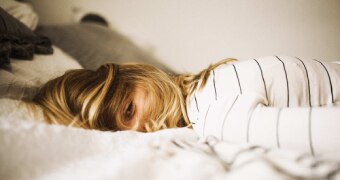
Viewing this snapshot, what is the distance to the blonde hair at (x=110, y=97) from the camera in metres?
0.64

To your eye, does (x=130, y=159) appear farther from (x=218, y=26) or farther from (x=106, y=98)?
(x=218, y=26)

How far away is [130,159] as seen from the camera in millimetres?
364

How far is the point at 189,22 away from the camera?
142cm

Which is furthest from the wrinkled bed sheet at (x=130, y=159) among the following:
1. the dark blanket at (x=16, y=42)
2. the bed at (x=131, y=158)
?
the dark blanket at (x=16, y=42)

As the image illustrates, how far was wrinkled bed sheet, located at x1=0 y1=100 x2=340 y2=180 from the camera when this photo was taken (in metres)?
0.32

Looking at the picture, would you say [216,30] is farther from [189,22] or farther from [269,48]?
[269,48]

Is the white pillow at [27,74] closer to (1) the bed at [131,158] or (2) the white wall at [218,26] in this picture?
(1) the bed at [131,158]

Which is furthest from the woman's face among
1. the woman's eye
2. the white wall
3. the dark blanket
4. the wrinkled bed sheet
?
the white wall

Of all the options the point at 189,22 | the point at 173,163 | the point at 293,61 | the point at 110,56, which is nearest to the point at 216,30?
the point at 189,22

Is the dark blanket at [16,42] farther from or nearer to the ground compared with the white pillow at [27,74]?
farther from the ground

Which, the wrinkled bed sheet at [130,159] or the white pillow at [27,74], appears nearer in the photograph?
the wrinkled bed sheet at [130,159]

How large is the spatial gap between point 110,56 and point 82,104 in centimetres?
62

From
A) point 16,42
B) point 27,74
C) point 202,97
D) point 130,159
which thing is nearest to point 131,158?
point 130,159

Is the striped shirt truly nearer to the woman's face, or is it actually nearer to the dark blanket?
the woman's face
